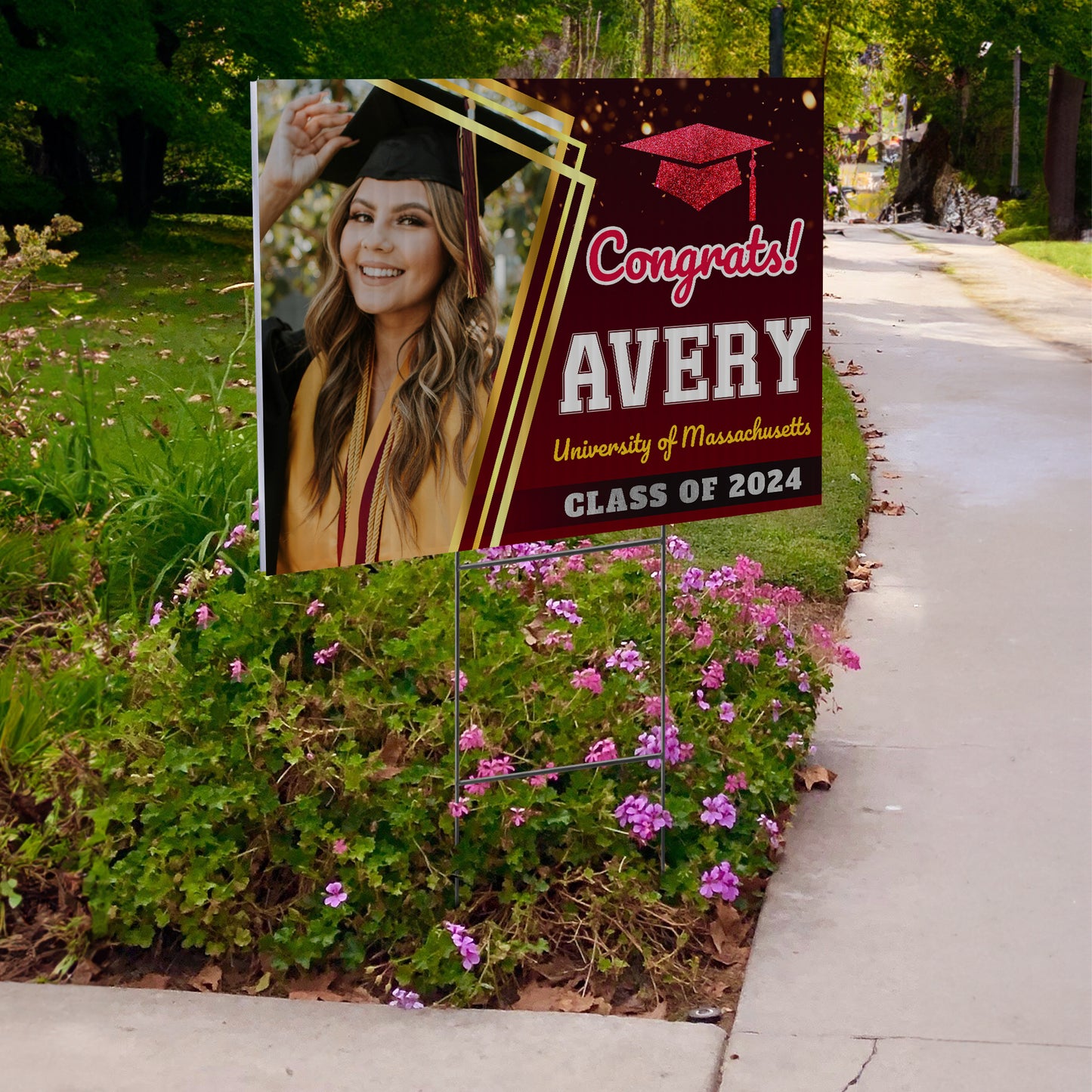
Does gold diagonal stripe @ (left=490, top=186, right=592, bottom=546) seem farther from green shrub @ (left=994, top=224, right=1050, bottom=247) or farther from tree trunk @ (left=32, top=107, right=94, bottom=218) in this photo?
green shrub @ (left=994, top=224, right=1050, bottom=247)

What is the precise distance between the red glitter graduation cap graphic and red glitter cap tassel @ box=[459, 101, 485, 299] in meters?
0.46

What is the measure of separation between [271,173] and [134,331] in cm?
1343

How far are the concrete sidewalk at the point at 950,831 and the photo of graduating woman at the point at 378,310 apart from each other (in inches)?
57.7

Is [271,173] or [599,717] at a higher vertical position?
[271,173]

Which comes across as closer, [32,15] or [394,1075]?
[394,1075]

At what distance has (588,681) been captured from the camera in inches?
177

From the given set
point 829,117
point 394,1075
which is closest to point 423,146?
point 394,1075

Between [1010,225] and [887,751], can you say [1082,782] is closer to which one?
[887,751]

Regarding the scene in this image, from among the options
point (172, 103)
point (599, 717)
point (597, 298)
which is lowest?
point (599, 717)

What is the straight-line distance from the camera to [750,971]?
12.9 feet

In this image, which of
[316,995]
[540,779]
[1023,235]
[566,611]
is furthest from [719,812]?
[1023,235]

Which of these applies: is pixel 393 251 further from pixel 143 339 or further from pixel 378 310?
pixel 143 339

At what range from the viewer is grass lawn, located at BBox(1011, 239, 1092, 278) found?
2486 cm

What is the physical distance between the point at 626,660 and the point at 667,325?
3.87 ft
